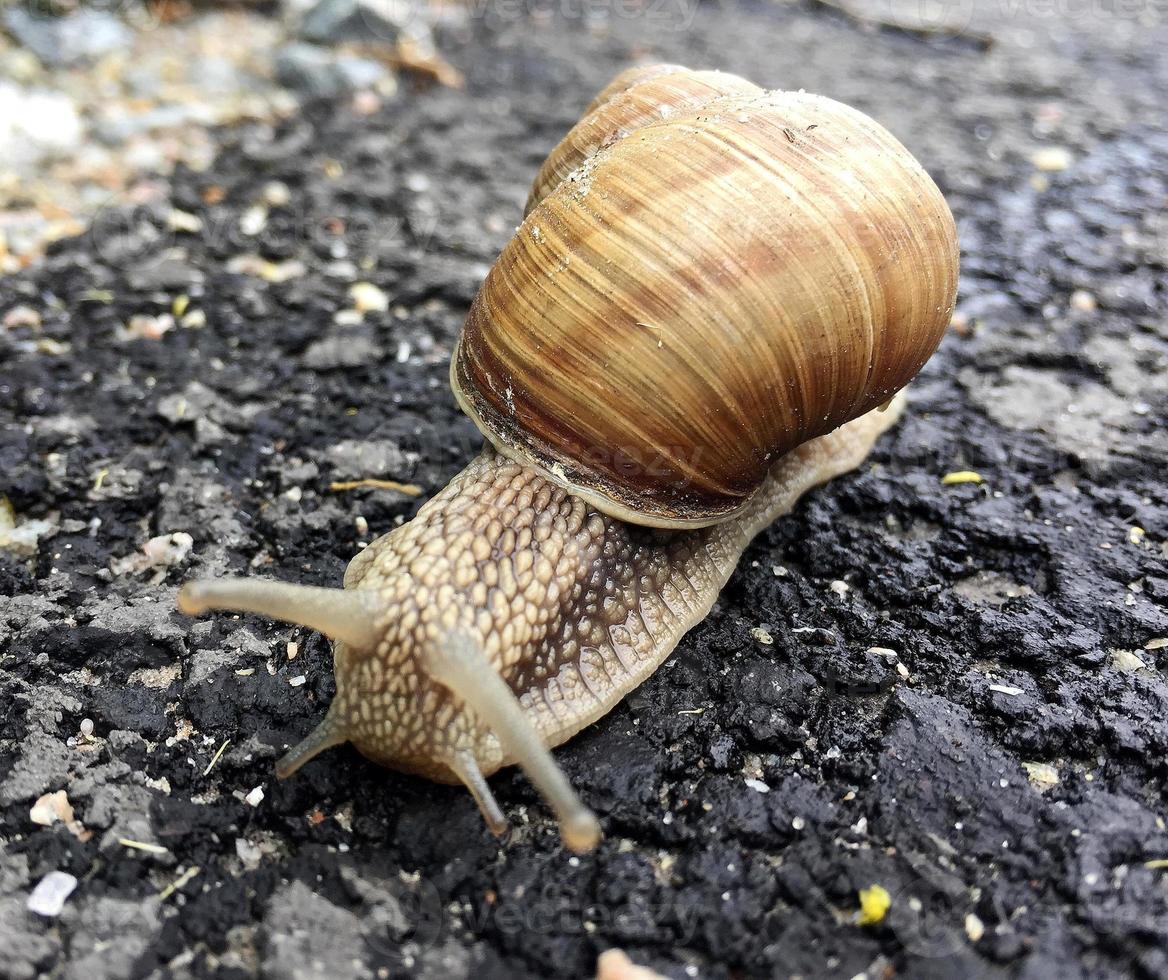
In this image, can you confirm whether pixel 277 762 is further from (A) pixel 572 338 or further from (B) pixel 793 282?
(B) pixel 793 282

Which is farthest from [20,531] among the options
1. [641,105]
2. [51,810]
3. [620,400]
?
[641,105]

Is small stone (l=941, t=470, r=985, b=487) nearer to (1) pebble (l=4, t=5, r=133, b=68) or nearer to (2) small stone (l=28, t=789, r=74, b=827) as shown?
(2) small stone (l=28, t=789, r=74, b=827)

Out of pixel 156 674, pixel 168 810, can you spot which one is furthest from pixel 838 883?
pixel 156 674

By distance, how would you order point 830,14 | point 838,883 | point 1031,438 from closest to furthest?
1. point 838,883
2. point 1031,438
3. point 830,14

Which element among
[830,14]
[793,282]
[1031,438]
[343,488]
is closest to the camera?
[793,282]

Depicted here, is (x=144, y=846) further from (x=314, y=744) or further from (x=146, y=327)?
(x=146, y=327)

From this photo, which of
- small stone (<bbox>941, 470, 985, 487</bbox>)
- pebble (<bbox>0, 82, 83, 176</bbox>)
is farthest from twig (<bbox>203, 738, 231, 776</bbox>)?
pebble (<bbox>0, 82, 83, 176</bbox>)
